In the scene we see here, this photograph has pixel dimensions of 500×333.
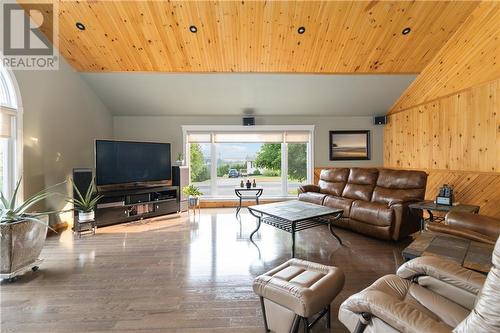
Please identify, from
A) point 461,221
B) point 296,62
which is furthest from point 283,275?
point 296,62

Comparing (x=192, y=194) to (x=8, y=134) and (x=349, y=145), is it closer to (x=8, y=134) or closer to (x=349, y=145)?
(x=8, y=134)

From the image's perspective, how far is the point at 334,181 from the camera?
4797 millimetres

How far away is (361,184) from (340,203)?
0.66 metres

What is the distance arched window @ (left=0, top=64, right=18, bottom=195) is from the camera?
3.27 m

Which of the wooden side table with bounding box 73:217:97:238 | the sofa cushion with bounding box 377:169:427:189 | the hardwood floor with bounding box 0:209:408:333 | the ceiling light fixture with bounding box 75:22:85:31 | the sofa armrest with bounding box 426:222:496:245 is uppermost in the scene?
the ceiling light fixture with bounding box 75:22:85:31

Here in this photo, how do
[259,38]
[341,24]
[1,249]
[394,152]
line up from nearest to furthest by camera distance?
[1,249], [341,24], [259,38], [394,152]

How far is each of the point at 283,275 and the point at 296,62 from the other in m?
3.71

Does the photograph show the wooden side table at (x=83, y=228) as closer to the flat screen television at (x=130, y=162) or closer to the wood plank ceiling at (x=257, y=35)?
the flat screen television at (x=130, y=162)

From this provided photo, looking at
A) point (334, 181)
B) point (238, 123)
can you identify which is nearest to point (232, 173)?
point (238, 123)

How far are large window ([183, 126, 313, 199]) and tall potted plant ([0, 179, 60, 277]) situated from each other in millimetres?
3645

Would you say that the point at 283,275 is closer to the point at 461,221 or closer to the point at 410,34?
the point at 461,221

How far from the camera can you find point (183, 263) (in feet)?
9.29

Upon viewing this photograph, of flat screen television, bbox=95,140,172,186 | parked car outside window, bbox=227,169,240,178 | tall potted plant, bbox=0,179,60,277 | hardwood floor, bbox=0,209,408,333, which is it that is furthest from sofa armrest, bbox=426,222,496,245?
flat screen television, bbox=95,140,172,186

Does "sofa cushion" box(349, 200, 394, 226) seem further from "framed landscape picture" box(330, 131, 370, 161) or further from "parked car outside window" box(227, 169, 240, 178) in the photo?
"parked car outside window" box(227, 169, 240, 178)
